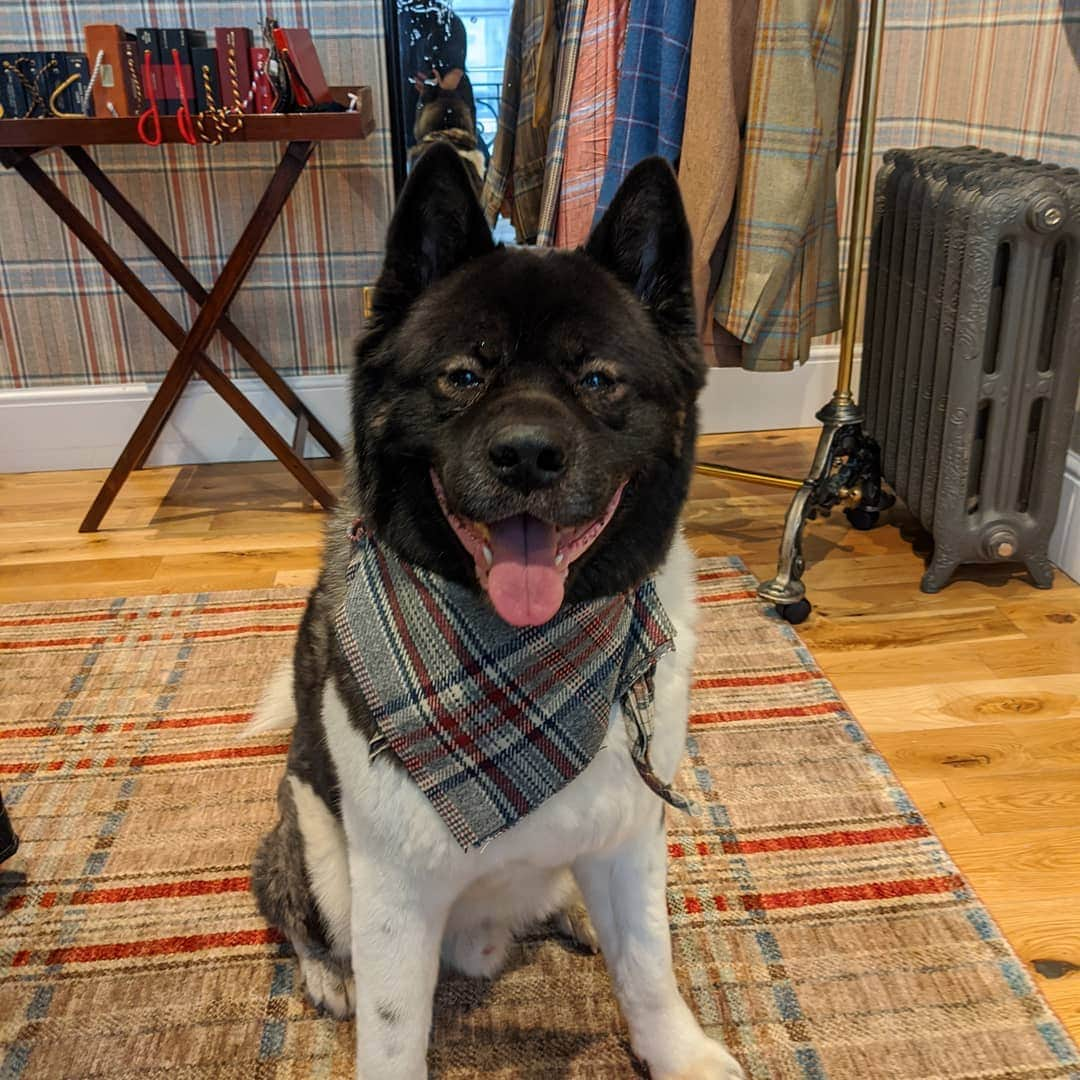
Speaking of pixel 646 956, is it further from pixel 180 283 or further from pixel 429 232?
pixel 180 283

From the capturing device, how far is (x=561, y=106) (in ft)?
7.07

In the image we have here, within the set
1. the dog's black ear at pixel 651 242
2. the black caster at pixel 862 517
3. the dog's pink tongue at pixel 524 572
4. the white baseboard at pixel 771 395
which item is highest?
the dog's black ear at pixel 651 242

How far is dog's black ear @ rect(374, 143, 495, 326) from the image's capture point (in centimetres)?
104

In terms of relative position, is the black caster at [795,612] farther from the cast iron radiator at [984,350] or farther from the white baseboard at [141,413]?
the white baseboard at [141,413]

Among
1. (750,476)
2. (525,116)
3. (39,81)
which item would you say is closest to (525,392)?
(525,116)

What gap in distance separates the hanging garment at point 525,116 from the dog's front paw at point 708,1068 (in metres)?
1.69

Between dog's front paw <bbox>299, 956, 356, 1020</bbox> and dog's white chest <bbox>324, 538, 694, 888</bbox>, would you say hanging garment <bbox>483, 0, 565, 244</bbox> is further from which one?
dog's front paw <bbox>299, 956, 356, 1020</bbox>

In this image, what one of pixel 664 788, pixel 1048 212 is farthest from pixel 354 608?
pixel 1048 212

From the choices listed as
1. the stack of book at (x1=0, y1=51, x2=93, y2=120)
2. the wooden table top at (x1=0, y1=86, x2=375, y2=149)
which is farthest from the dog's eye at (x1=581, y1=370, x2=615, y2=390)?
the stack of book at (x1=0, y1=51, x2=93, y2=120)

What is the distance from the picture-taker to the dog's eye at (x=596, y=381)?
1.05 metres

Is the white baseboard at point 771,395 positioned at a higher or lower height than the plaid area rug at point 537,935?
higher

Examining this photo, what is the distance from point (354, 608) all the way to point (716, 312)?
1406 millimetres

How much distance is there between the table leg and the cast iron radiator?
173 centimetres

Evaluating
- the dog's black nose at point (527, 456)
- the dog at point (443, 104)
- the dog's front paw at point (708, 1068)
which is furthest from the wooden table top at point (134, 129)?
the dog's front paw at point (708, 1068)
